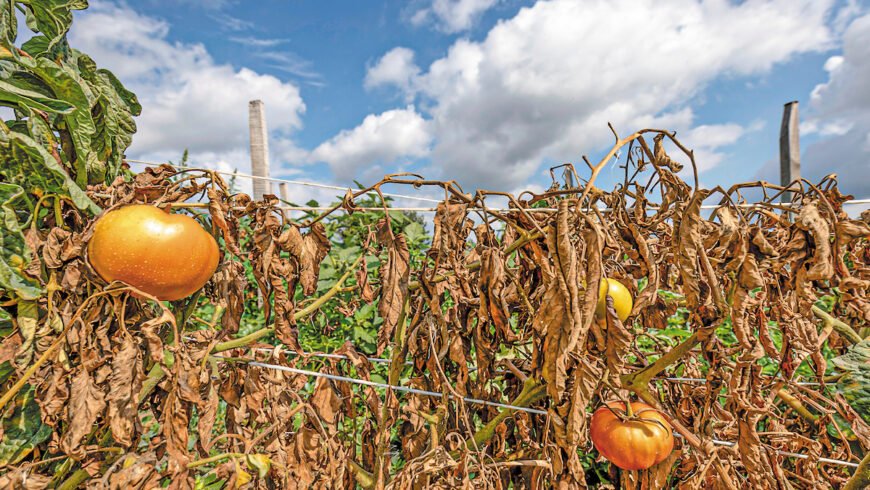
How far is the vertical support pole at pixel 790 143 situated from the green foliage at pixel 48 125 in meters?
4.80

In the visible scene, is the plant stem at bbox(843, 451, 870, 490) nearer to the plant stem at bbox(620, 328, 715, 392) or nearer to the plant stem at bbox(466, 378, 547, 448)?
the plant stem at bbox(620, 328, 715, 392)

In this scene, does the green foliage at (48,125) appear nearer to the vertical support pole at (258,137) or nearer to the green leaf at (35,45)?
the green leaf at (35,45)

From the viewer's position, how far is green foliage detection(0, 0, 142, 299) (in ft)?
3.01

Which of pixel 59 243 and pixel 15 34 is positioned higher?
pixel 15 34

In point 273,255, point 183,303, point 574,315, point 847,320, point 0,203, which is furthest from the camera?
point 847,320

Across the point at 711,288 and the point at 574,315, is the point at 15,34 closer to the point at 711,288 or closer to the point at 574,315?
the point at 574,315

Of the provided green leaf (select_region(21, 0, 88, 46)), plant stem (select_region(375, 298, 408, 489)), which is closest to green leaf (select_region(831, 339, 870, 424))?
plant stem (select_region(375, 298, 408, 489))

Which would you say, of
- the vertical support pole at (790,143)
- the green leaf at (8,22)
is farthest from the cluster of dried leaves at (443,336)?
the vertical support pole at (790,143)

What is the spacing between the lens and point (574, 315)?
2.61 feet

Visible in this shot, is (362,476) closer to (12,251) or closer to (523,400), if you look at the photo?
(523,400)

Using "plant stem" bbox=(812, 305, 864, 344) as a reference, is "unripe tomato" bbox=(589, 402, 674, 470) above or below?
below

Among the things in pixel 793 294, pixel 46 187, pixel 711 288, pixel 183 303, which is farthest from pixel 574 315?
pixel 46 187

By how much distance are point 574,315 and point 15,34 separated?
1214 millimetres

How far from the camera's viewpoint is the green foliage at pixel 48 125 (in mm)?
919
